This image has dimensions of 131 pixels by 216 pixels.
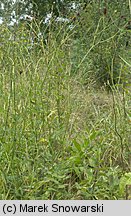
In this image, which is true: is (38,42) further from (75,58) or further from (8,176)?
(75,58)

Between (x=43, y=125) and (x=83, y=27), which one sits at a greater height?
(x=83, y=27)

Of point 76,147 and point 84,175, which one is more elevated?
point 76,147

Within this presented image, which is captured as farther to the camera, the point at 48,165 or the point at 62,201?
the point at 48,165

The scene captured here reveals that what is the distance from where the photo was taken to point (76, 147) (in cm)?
197

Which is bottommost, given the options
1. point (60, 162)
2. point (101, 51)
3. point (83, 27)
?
point (60, 162)

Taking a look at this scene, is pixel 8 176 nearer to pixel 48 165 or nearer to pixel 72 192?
pixel 48 165

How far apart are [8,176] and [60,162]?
32 centimetres

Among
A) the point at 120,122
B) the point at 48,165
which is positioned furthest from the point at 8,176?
the point at 120,122

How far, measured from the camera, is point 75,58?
4.30 metres

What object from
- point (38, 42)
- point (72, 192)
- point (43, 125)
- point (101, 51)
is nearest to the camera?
point (72, 192)

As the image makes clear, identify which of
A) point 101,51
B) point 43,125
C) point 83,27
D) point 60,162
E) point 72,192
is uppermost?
point 83,27

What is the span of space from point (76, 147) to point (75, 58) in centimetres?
249

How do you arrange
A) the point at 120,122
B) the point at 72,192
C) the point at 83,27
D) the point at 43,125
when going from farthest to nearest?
the point at 83,27 < the point at 120,122 < the point at 43,125 < the point at 72,192

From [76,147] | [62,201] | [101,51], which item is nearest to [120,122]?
[76,147]
